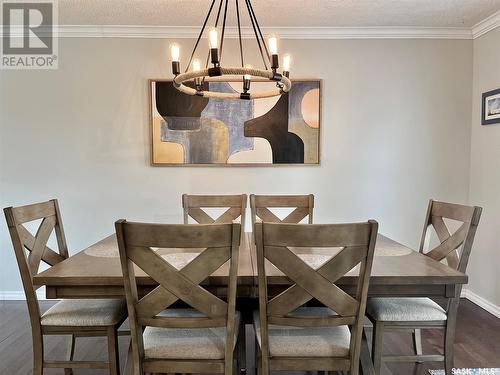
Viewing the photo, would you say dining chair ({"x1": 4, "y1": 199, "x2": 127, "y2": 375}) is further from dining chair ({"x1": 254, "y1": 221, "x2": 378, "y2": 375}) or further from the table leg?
the table leg

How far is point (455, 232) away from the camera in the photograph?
74.1 inches

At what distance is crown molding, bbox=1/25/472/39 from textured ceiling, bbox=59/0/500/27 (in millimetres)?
59

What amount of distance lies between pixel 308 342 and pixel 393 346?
4.00ft

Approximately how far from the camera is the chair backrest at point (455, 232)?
1.76 m

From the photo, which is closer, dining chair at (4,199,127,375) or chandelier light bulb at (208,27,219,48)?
chandelier light bulb at (208,27,219,48)

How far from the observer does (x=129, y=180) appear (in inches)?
122

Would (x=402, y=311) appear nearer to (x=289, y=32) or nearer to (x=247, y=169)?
(x=247, y=169)

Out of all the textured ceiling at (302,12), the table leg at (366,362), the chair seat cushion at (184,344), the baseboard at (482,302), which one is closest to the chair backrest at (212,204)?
the chair seat cushion at (184,344)

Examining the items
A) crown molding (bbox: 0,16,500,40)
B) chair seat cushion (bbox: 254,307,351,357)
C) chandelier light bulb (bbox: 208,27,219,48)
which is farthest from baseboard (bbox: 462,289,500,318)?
chandelier light bulb (bbox: 208,27,219,48)

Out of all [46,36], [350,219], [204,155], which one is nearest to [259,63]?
[204,155]

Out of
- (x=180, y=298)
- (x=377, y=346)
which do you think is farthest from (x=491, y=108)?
(x=180, y=298)

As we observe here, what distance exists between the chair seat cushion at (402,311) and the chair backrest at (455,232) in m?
0.25

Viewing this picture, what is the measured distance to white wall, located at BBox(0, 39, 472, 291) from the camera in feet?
9.99

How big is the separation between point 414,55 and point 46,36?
3230 millimetres
